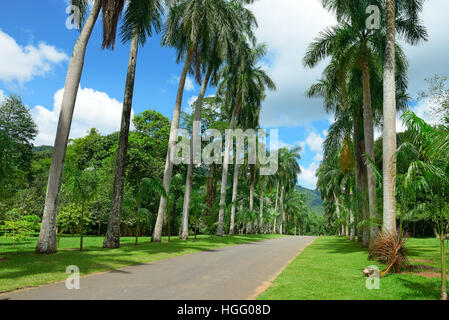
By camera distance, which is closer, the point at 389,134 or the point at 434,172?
the point at 434,172

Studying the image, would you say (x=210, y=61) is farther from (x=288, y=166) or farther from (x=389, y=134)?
(x=288, y=166)

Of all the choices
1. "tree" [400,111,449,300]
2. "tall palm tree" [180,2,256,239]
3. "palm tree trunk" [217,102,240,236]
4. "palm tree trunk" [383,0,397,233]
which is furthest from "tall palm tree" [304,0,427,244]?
"palm tree trunk" [217,102,240,236]

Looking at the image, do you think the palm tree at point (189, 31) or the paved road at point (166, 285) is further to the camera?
the palm tree at point (189, 31)

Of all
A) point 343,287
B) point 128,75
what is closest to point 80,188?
point 128,75

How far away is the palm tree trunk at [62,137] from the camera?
39.9ft

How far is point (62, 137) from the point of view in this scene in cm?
1302

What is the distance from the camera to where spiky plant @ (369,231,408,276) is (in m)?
Answer: 9.93

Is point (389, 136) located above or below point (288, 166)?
below

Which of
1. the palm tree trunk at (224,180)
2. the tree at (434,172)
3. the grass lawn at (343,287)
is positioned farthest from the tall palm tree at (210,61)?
the tree at (434,172)

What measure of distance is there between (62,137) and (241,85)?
22635 mm

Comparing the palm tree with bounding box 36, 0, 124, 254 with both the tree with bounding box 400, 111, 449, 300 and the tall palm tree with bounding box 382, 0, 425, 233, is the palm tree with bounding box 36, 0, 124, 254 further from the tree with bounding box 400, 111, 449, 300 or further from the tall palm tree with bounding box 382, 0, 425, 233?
the tall palm tree with bounding box 382, 0, 425, 233

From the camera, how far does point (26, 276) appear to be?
25.0ft

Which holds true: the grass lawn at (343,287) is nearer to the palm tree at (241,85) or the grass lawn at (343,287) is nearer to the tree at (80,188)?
the tree at (80,188)
